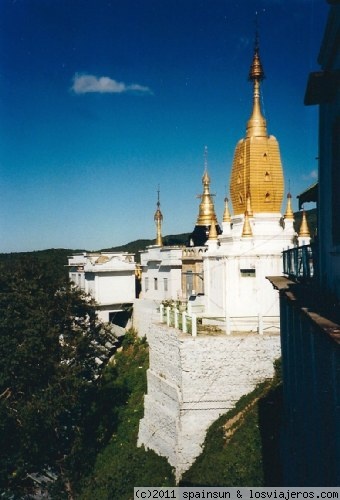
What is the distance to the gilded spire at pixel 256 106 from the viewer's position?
23.2 m

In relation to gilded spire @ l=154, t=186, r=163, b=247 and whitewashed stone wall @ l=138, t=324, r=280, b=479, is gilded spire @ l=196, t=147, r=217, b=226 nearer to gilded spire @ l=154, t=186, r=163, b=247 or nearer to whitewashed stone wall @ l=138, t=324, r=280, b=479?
gilded spire @ l=154, t=186, r=163, b=247

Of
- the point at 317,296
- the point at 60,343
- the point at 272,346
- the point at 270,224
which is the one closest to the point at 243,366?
the point at 272,346

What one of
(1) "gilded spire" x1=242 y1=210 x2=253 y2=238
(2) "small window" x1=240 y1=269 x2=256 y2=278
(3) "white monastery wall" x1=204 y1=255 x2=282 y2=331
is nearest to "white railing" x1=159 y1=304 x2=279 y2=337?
(3) "white monastery wall" x1=204 y1=255 x2=282 y2=331

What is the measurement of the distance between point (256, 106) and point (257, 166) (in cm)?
326

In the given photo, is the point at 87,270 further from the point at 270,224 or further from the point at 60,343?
the point at 270,224

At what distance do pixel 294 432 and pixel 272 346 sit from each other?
796 cm

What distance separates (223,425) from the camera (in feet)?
55.7

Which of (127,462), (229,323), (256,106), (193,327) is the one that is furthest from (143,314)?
(256,106)

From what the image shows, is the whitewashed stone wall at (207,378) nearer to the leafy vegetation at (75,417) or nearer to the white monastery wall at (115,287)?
the leafy vegetation at (75,417)

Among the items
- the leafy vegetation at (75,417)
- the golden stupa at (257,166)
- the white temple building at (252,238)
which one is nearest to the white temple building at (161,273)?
the leafy vegetation at (75,417)

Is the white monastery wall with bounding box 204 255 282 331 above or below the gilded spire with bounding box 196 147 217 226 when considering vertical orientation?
below

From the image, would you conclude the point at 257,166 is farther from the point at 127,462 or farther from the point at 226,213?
the point at 127,462

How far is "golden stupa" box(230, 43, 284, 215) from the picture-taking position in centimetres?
2286

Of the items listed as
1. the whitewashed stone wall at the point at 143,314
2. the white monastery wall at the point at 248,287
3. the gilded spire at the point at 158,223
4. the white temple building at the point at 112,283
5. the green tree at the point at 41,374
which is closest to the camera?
the green tree at the point at 41,374
